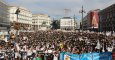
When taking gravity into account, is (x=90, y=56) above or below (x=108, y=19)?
below

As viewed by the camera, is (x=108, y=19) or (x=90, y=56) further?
(x=108, y=19)

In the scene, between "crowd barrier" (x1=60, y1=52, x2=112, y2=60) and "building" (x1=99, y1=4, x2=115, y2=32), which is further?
"building" (x1=99, y1=4, x2=115, y2=32)

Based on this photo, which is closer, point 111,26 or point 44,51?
point 44,51

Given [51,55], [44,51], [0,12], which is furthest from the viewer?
[0,12]

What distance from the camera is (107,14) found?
128m

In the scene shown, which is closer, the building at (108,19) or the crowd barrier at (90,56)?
the crowd barrier at (90,56)

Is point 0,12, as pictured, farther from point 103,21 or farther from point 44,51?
point 44,51

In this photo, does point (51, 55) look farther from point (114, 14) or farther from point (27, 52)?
point (114, 14)

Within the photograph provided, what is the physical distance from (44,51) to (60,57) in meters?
4.41

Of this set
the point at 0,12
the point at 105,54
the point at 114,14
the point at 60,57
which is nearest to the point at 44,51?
the point at 60,57

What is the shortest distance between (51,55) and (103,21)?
116 m

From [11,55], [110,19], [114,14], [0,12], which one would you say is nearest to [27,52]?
[11,55]

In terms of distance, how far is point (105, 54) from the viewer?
20.7m

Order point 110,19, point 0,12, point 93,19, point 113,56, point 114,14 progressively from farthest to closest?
1. point 93,19
2. point 0,12
3. point 110,19
4. point 114,14
5. point 113,56
